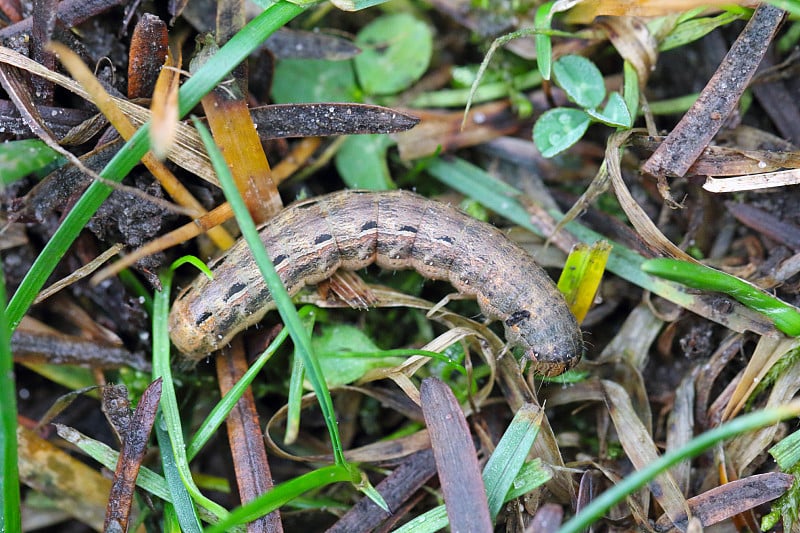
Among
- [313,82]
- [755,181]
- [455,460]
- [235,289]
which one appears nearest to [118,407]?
[235,289]

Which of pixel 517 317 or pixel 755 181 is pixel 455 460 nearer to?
pixel 517 317

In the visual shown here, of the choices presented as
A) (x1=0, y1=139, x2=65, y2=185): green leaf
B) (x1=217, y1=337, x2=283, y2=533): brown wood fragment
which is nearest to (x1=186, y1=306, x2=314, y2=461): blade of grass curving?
(x1=217, y1=337, x2=283, y2=533): brown wood fragment

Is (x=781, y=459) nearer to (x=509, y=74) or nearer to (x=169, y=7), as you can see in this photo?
(x=509, y=74)

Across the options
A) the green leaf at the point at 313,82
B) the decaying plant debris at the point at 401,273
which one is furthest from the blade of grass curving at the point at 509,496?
the green leaf at the point at 313,82

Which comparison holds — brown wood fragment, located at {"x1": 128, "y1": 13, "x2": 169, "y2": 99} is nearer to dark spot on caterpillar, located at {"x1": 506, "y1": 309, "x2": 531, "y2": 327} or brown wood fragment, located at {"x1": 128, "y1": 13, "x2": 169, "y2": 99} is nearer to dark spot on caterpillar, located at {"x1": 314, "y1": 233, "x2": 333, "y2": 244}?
dark spot on caterpillar, located at {"x1": 314, "y1": 233, "x2": 333, "y2": 244}

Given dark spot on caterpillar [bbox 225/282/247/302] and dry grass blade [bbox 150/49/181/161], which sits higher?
dry grass blade [bbox 150/49/181/161]
